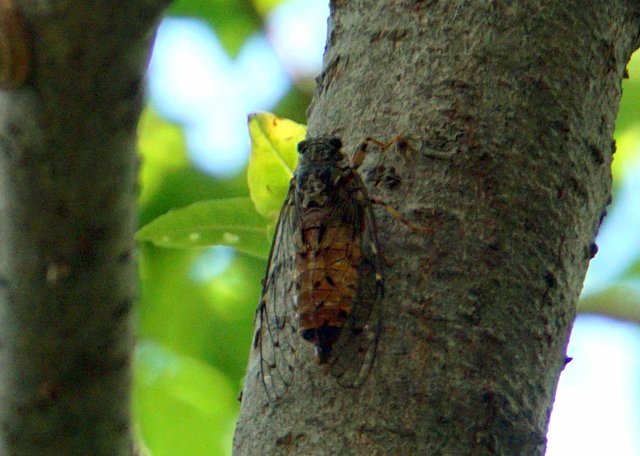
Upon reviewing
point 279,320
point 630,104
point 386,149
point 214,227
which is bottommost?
point 279,320

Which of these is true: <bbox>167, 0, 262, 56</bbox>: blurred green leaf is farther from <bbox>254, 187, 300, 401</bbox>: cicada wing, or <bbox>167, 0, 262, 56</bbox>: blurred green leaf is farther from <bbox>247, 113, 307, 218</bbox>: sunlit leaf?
<bbox>254, 187, 300, 401</bbox>: cicada wing

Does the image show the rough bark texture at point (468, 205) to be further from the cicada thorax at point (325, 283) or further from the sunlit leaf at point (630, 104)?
the sunlit leaf at point (630, 104)

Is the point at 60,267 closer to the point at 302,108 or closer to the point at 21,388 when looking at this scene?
the point at 21,388

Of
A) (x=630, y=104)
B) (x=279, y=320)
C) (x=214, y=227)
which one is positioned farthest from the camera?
(x=630, y=104)

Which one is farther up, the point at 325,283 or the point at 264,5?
the point at 264,5

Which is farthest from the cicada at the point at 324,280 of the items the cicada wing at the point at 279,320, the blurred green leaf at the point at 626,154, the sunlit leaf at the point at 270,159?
the blurred green leaf at the point at 626,154

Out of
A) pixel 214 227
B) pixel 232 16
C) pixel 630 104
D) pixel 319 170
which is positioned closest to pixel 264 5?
pixel 232 16

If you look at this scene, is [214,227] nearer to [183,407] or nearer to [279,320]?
[279,320]
